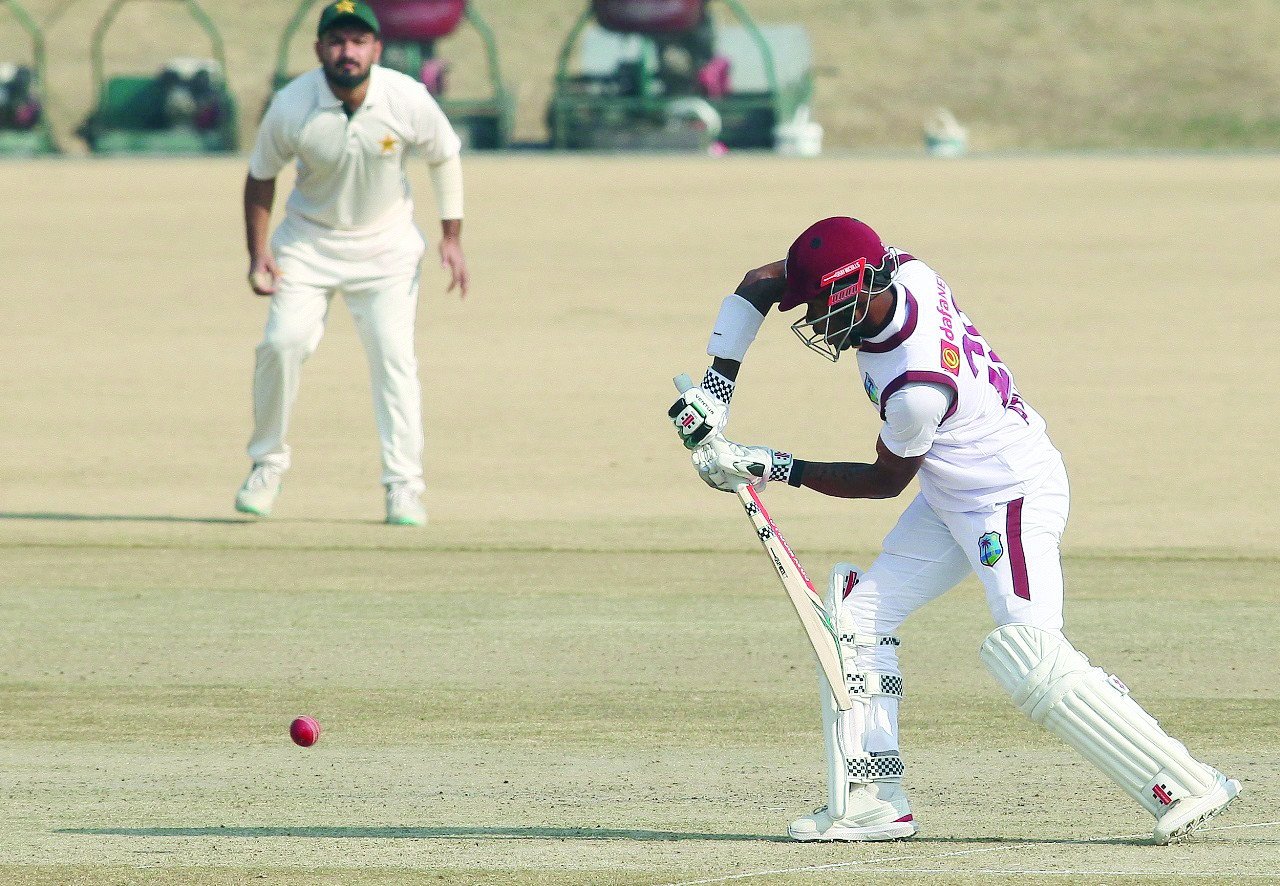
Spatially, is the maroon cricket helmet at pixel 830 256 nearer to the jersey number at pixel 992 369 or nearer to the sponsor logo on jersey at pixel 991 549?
the jersey number at pixel 992 369

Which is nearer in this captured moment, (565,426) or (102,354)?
(565,426)

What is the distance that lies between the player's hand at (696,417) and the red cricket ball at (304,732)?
5.64 feet

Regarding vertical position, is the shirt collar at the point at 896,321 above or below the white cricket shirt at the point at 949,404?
above

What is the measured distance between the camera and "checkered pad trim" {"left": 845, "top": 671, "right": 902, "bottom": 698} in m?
5.60

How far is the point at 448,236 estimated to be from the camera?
1008 cm

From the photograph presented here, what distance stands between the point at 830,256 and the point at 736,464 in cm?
62

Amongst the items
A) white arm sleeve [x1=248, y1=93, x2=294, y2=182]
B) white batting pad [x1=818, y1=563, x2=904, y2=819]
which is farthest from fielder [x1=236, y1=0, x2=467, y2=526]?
white batting pad [x1=818, y1=563, x2=904, y2=819]

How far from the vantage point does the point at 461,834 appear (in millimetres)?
5668

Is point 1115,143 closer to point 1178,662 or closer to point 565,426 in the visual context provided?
point 565,426

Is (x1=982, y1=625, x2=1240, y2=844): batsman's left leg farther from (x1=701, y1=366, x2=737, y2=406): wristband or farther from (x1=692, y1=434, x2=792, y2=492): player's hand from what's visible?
(x1=701, y1=366, x2=737, y2=406): wristband

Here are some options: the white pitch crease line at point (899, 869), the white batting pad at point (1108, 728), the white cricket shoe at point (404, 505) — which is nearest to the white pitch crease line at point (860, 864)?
the white pitch crease line at point (899, 869)

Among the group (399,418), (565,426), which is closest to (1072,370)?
(565,426)

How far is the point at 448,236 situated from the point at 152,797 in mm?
4575

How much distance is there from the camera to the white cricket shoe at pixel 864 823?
18.2 ft
